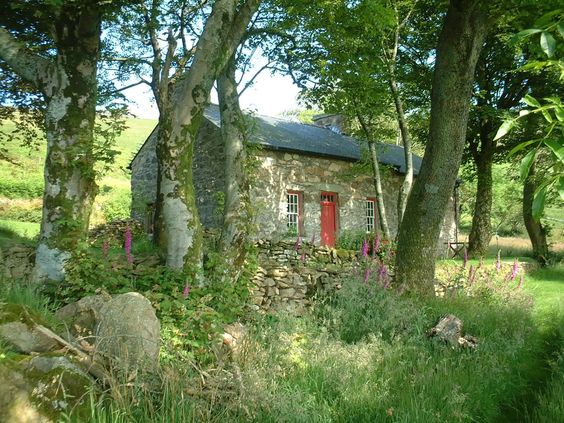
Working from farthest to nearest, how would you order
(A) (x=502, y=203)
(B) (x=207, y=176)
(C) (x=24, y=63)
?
(A) (x=502, y=203) → (B) (x=207, y=176) → (C) (x=24, y=63)

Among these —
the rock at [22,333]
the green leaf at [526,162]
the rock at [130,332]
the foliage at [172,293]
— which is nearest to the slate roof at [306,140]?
the foliage at [172,293]

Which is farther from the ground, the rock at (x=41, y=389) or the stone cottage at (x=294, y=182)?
the stone cottage at (x=294, y=182)

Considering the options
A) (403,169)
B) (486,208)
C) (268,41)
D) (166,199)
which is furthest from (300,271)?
(403,169)

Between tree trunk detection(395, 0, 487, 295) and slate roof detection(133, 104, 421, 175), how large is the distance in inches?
283

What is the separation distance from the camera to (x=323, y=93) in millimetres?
13312

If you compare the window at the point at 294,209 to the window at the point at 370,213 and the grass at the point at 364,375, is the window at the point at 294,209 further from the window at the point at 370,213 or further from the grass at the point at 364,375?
the grass at the point at 364,375

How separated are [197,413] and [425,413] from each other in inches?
77.6

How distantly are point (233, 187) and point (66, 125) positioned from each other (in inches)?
114

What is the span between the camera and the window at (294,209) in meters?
18.0

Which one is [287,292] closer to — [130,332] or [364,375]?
[364,375]

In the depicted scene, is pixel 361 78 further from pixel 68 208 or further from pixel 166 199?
pixel 68 208

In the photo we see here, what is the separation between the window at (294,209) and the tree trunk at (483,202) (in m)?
6.95

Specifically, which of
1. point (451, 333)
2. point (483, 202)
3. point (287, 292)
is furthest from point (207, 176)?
point (451, 333)

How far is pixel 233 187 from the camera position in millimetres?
8164
